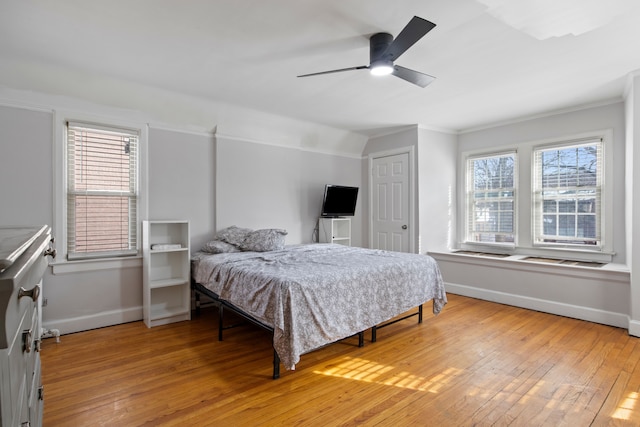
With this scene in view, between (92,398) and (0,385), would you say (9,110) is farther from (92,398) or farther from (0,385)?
(0,385)

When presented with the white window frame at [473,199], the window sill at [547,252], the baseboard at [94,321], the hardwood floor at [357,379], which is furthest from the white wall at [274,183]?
the window sill at [547,252]

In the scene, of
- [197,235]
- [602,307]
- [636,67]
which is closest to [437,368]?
[602,307]

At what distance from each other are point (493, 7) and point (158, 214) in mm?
3769

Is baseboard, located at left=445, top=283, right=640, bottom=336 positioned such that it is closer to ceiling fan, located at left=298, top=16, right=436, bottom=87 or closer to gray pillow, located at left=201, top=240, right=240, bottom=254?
ceiling fan, located at left=298, top=16, right=436, bottom=87

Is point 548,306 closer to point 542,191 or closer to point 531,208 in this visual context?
point 531,208

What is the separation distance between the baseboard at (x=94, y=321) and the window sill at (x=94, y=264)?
49cm

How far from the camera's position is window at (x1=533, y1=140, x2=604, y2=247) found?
408 cm

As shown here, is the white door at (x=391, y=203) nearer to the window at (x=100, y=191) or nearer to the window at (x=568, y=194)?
the window at (x=568, y=194)

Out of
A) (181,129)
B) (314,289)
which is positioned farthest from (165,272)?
(314,289)

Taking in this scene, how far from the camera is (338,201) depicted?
5238 mm

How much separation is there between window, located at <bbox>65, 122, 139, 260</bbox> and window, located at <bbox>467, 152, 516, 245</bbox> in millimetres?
4903

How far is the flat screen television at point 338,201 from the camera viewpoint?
16.8ft

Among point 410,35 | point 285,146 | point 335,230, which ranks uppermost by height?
point 410,35

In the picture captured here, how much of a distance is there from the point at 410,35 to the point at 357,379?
243 centimetres
